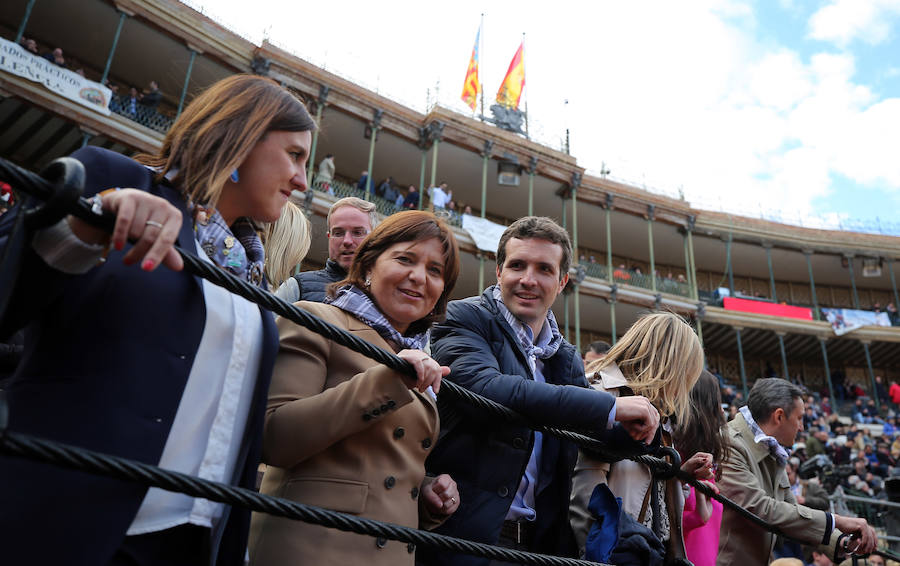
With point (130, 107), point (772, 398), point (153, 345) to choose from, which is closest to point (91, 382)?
point (153, 345)

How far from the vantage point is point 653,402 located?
262 centimetres

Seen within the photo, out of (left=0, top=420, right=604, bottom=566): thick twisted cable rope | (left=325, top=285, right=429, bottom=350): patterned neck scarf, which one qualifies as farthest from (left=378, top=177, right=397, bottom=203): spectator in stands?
(left=0, top=420, right=604, bottom=566): thick twisted cable rope

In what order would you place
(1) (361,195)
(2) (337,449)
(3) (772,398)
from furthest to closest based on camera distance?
(1) (361,195) → (3) (772,398) → (2) (337,449)

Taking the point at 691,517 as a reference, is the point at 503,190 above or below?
above

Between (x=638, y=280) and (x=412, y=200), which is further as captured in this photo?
(x=638, y=280)

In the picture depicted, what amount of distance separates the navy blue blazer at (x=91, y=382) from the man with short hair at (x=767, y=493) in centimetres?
A: 292

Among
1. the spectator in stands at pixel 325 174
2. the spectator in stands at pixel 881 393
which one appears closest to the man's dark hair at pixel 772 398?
the spectator in stands at pixel 325 174

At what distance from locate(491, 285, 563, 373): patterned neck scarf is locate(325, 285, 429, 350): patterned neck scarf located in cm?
66

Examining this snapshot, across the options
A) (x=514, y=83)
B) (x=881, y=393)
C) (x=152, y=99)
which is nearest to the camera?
(x=152, y=99)

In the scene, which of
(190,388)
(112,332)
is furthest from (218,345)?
(112,332)

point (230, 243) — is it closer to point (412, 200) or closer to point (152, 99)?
point (152, 99)

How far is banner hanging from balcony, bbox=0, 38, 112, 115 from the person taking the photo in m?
11.5

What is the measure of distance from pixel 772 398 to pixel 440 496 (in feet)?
10.1

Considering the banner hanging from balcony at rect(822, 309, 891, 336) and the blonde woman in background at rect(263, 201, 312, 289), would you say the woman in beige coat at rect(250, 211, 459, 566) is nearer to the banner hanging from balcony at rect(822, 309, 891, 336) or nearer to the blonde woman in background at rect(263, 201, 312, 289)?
the blonde woman in background at rect(263, 201, 312, 289)
